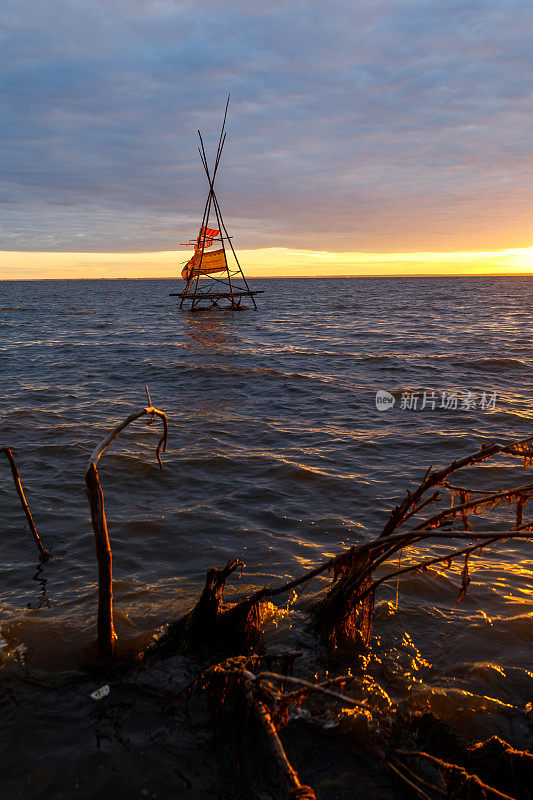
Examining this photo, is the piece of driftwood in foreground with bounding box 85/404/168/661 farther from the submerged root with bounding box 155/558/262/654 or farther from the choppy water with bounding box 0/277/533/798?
the submerged root with bounding box 155/558/262/654

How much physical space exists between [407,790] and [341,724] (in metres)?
0.56

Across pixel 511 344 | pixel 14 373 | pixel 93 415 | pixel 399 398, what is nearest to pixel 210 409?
pixel 93 415

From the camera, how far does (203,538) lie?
607 centimetres

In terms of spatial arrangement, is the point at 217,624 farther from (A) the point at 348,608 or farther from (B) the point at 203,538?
(B) the point at 203,538

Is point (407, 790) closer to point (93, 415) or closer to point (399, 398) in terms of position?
point (93, 415)

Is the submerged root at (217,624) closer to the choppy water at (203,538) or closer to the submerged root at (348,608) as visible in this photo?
the choppy water at (203,538)

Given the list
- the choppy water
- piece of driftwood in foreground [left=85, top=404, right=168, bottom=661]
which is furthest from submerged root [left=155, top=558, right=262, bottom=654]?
piece of driftwood in foreground [left=85, top=404, right=168, bottom=661]

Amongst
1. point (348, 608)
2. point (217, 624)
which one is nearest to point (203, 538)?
point (217, 624)

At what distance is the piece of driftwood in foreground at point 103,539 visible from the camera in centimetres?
310

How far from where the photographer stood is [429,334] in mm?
29016

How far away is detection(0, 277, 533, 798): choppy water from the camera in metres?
3.18

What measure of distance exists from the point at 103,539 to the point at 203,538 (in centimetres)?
285

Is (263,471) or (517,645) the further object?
(263,471)

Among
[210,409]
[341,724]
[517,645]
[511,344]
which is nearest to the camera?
[341,724]
